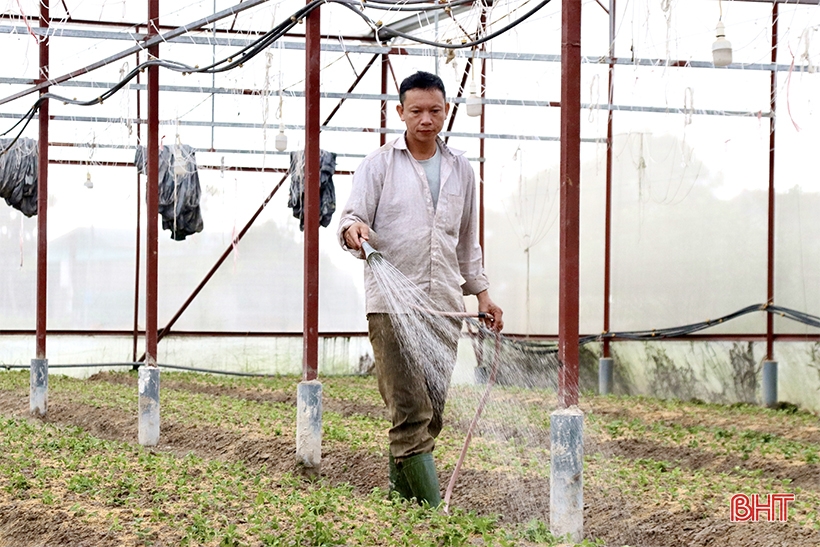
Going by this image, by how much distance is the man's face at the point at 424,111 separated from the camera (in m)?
4.21

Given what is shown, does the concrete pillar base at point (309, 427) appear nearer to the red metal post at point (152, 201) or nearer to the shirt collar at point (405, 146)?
the shirt collar at point (405, 146)

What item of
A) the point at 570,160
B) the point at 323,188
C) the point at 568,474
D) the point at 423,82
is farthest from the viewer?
the point at 323,188

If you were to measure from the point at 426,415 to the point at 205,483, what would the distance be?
1.37m

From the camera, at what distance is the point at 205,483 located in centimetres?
497

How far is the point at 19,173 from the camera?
12781 mm

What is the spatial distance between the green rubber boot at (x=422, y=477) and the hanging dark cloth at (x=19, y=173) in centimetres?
998

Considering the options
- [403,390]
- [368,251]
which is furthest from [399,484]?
[368,251]

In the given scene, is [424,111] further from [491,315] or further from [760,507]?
[760,507]

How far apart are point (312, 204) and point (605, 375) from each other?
737 centimetres

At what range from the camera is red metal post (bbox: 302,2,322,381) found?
5.57 metres

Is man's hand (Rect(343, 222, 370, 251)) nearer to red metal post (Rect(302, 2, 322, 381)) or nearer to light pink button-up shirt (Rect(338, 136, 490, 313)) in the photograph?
light pink button-up shirt (Rect(338, 136, 490, 313))

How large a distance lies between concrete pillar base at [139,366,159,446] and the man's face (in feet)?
11.8

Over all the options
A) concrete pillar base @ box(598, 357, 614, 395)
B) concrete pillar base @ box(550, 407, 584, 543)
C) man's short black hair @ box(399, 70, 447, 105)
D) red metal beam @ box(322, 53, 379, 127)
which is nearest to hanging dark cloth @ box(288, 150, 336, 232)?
red metal beam @ box(322, 53, 379, 127)

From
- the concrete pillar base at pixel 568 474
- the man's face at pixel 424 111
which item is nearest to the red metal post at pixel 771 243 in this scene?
the man's face at pixel 424 111
